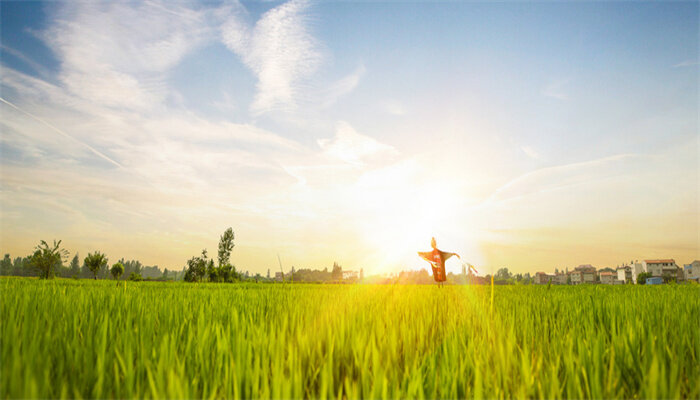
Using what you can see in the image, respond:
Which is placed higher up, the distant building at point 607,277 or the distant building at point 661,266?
the distant building at point 661,266

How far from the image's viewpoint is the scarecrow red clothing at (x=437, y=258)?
930 cm

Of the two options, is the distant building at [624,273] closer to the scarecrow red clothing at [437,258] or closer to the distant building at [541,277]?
the distant building at [541,277]

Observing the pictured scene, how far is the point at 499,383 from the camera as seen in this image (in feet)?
5.12

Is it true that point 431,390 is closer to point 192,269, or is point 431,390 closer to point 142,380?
point 142,380

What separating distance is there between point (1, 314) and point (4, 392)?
1.81m

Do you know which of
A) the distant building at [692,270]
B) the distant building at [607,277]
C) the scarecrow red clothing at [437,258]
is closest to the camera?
the scarecrow red clothing at [437,258]

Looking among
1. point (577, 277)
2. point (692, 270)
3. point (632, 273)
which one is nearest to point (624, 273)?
point (632, 273)

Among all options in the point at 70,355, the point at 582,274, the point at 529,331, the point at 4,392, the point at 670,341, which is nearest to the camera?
the point at 4,392

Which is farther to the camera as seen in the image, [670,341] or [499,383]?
[670,341]

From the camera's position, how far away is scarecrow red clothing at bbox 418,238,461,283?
30.5 ft

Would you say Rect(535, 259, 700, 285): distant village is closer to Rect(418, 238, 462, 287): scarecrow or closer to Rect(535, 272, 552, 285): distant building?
Rect(535, 272, 552, 285): distant building

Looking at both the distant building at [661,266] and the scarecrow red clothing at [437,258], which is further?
the distant building at [661,266]

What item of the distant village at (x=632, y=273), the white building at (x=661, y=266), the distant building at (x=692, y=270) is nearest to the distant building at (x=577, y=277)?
the distant village at (x=632, y=273)

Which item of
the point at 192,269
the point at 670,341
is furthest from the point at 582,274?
the point at 670,341
